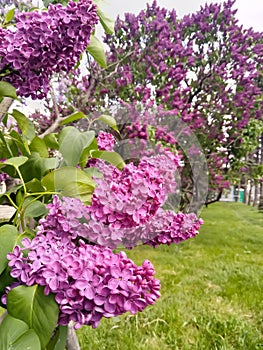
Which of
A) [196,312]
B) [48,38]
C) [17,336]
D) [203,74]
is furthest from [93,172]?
[203,74]

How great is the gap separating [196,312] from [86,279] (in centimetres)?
193

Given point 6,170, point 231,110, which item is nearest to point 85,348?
point 6,170

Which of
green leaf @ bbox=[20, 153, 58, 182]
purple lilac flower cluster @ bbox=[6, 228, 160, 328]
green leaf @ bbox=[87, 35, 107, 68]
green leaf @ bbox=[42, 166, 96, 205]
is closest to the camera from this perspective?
purple lilac flower cluster @ bbox=[6, 228, 160, 328]

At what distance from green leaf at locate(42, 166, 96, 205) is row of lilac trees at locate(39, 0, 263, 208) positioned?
3636 mm

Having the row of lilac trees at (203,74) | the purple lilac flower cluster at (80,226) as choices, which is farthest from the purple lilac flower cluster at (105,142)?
the row of lilac trees at (203,74)

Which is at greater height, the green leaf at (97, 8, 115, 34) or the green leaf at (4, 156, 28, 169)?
the green leaf at (97, 8, 115, 34)

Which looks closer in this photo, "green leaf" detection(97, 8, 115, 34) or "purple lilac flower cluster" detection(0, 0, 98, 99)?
"purple lilac flower cluster" detection(0, 0, 98, 99)

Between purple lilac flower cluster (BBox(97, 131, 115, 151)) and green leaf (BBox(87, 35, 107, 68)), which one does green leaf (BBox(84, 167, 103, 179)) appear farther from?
green leaf (BBox(87, 35, 107, 68))

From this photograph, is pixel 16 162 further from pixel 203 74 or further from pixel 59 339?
pixel 203 74

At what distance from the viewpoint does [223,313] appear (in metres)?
2.30

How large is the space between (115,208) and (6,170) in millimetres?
418

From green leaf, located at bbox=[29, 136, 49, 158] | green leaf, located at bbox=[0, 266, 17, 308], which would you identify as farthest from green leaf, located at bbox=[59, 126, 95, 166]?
green leaf, located at bbox=[0, 266, 17, 308]

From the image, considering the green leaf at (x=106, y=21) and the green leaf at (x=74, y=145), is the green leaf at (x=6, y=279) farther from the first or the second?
the green leaf at (x=106, y=21)

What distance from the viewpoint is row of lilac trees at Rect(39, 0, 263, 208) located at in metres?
4.44
